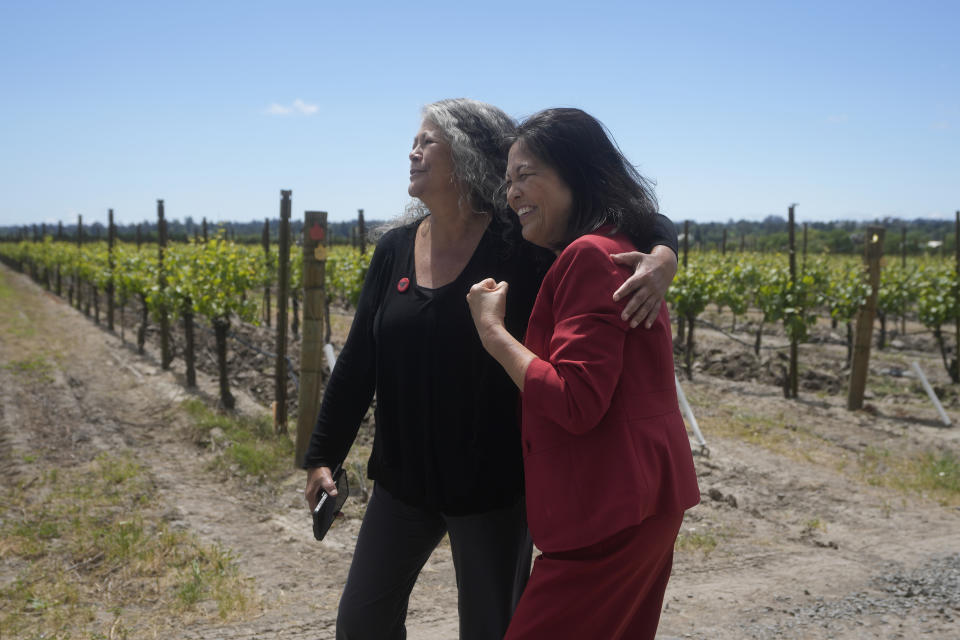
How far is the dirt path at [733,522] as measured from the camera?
11.2 feet

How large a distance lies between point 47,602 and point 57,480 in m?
2.32

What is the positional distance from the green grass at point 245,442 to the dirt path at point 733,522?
0.54 ft

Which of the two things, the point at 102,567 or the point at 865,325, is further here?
the point at 865,325

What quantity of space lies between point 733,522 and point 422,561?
3.50m

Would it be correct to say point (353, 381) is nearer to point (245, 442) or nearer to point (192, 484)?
point (192, 484)

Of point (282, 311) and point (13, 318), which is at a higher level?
point (282, 311)

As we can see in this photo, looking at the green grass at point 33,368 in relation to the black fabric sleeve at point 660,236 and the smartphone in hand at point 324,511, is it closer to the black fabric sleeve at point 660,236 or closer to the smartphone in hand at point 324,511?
the smartphone in hand at point 324,511

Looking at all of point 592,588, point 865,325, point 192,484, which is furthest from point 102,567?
point 865,325

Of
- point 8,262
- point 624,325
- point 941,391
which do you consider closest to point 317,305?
point 624,325

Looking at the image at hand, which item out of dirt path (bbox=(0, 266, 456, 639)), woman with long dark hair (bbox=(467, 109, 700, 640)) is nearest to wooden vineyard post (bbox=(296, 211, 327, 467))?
dirt path (bbox=(0, 266, 456, 639))

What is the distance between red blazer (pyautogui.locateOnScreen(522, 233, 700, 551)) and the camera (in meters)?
1.32

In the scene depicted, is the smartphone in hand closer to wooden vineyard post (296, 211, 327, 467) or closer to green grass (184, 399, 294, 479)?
wooden vineyard post (296, 211, 327, 467)

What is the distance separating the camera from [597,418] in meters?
1.30

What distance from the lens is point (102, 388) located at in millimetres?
9289
